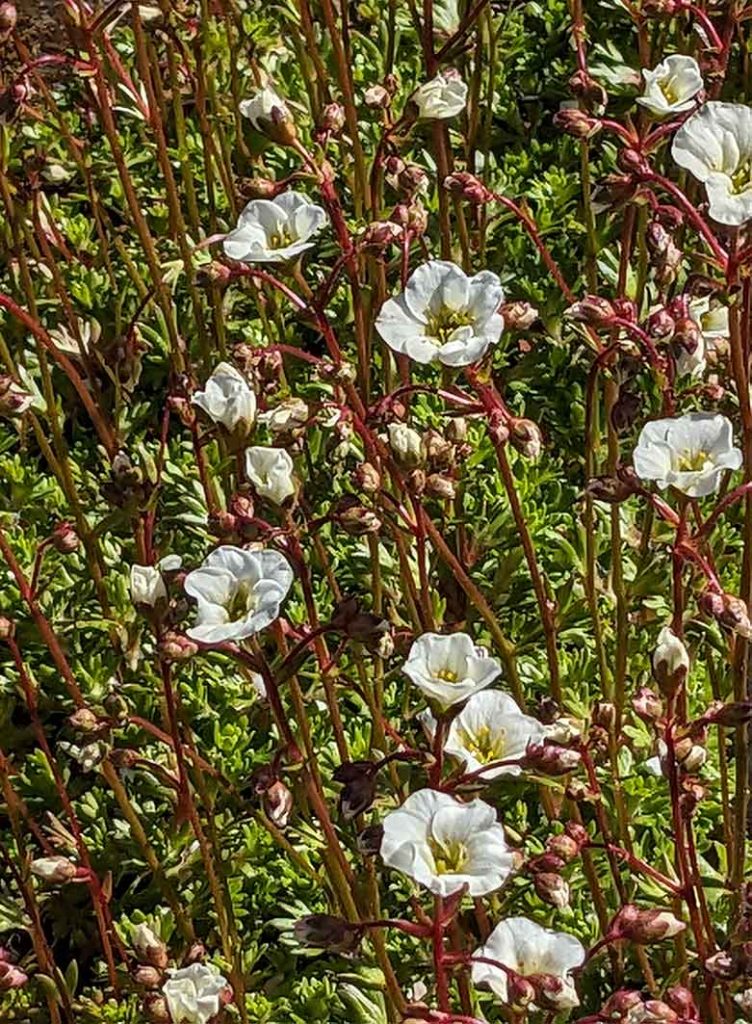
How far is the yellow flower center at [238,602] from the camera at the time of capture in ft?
4.90

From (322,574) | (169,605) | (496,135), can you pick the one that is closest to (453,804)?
(169,605)

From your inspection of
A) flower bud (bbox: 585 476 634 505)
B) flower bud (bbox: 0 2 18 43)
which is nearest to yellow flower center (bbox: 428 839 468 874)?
flower bud (bbox: 585 476 634 505)

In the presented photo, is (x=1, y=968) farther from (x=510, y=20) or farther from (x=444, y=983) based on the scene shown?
(x=510, y=20)

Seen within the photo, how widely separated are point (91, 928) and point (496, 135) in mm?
2068

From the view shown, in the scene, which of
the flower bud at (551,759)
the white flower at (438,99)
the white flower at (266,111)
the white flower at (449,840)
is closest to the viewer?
the white flower at (449,840)

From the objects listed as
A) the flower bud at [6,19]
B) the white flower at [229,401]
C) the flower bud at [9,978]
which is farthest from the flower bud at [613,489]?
the flower bud at [6,19]

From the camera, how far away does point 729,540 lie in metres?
2.54

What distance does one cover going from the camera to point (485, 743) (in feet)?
4.90

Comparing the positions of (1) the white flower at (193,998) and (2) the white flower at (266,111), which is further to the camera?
(2) the white flower at (266,111)

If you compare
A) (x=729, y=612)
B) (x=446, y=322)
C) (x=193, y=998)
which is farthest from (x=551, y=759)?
(x=446, y=322)

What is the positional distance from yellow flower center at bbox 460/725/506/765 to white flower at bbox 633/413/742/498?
11.9 inches

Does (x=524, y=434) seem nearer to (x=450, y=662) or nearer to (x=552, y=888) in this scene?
(x=450, y=662)

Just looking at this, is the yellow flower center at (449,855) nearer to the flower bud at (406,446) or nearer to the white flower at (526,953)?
the white flower at (526,953)

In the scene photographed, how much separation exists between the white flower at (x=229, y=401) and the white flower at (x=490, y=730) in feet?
1.23
